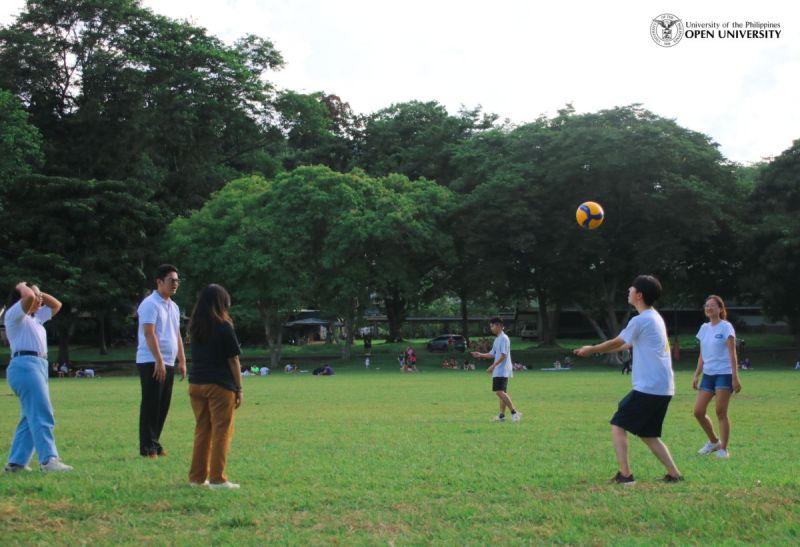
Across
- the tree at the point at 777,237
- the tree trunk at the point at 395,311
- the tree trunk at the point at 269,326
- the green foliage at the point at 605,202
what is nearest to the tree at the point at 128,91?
the tree trunk at the point at 269,326

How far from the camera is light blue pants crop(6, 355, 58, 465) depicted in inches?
365

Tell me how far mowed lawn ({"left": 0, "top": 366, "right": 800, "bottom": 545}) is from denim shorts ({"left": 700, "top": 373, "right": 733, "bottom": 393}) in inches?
33.0

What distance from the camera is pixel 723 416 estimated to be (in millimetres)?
11008

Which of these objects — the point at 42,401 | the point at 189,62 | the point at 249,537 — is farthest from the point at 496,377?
the point at 189,62

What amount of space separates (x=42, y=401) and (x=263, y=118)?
50.5m

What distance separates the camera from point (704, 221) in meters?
45.0

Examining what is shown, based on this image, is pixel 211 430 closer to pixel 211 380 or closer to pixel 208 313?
pixel 211 380

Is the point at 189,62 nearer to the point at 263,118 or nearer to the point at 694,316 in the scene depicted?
the point at 263,118

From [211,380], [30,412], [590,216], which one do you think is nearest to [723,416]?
[211,380]

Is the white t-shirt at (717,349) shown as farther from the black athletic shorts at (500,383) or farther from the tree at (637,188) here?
the tree at (637,188)

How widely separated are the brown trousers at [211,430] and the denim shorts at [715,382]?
20.7ft

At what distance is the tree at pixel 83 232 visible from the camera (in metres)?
47.0

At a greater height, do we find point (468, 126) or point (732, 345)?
point (468, 126)

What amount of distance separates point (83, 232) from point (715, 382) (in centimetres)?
4354
